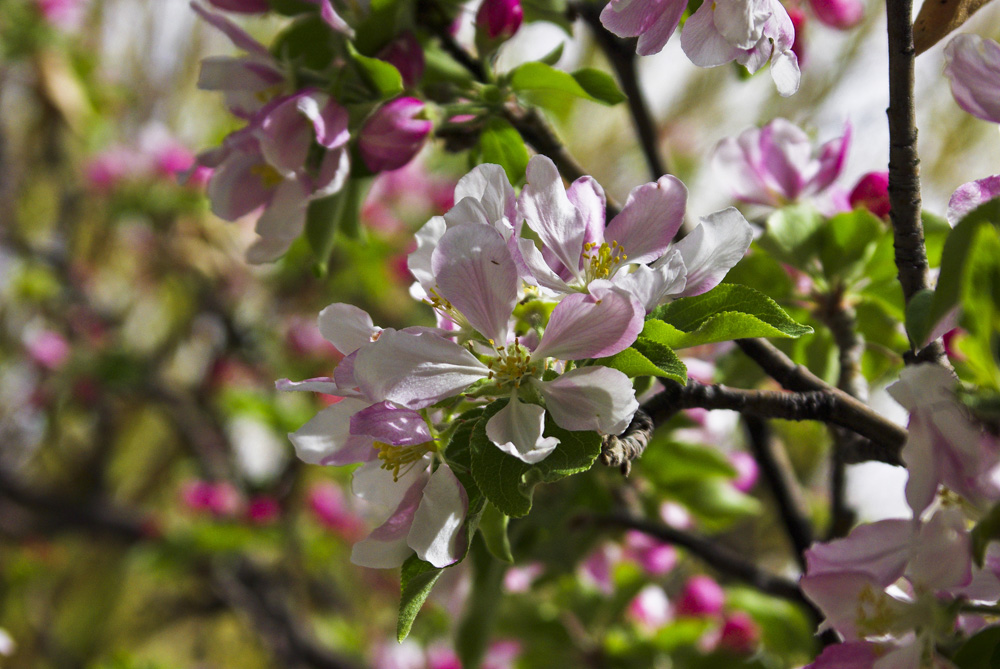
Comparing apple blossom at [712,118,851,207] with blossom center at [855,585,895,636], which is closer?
blossom center at [855,585,895,636]

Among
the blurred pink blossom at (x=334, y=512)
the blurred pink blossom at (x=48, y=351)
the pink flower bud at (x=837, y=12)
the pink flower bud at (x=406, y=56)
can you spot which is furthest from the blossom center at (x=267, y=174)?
the blurred pink blossom at (x=48, y=351)

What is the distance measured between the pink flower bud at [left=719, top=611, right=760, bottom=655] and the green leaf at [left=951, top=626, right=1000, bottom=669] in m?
0.66

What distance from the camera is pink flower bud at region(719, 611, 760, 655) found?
980 mm

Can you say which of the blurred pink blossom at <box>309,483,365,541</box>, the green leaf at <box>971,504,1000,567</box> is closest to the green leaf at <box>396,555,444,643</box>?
the green leaf at <box>971,504,1000,567</box>

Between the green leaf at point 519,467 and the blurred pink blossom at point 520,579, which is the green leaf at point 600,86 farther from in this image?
the blurred pink blossom at point 520,579

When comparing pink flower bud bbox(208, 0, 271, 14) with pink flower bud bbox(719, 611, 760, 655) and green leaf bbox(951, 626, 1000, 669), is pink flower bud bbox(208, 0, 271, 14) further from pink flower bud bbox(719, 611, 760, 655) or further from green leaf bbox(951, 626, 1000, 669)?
pink flower bud bbox(719, 611, 760, 655)

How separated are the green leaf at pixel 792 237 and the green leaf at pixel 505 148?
0.60 feet

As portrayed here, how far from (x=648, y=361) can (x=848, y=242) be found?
27 centimetres

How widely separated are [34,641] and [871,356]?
323 cm

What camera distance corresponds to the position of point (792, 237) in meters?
0.57

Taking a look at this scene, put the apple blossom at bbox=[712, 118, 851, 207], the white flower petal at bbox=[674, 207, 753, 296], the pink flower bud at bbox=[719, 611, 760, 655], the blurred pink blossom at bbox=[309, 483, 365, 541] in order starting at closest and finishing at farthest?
the white flower petal at bbox=[674, 207, 753, 296]
the apple blossom at bbox=[712, 118, 851, 207]
the pink flower bud at bbox=[719, 611, 760, 655]
the blurred pink blossom at bbox=[309, 483, 365, 541]

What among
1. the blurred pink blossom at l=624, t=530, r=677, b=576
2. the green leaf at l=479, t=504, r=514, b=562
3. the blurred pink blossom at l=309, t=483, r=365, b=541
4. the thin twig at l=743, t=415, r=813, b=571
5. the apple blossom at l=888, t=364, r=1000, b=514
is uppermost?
the apple blossom at l=888, t=364, r=1000, b=514

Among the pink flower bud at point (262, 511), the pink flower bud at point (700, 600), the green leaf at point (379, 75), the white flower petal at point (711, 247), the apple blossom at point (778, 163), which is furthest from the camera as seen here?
the pink flower bud at point (262, 511)

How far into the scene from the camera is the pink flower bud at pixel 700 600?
1.11 metres
